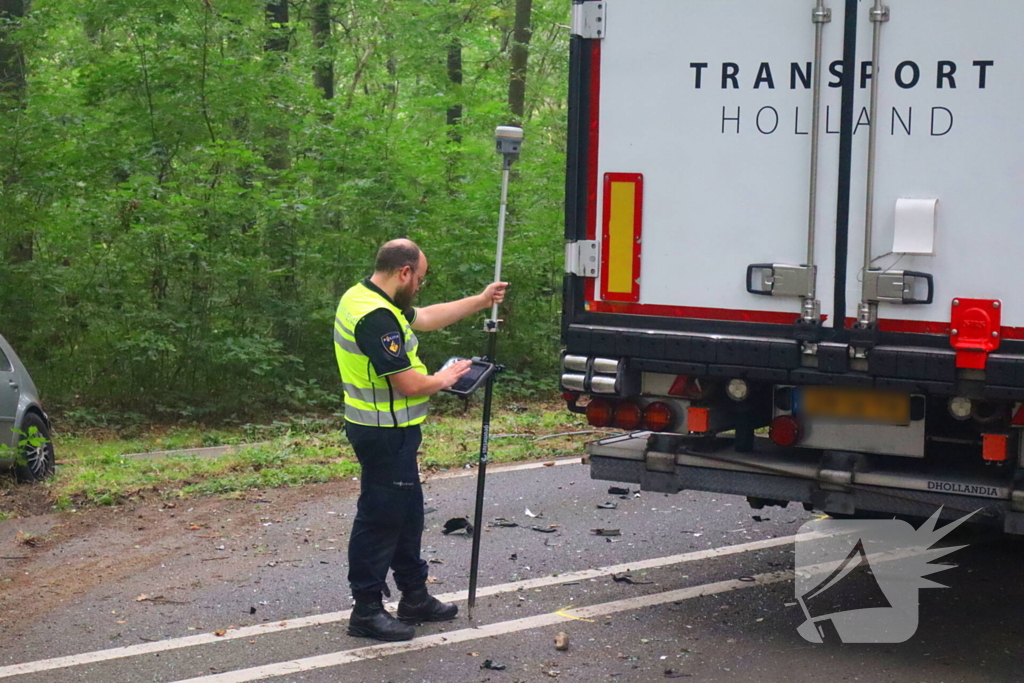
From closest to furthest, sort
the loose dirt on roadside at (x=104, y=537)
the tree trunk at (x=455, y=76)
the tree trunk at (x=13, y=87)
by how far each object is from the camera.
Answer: the loose dirt on roadside at (x=104, y=537), the tree trunk at (x=13, y=87), the tree trunk at (x=455, y=76)

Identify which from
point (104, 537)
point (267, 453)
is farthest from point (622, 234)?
point (267, 453)

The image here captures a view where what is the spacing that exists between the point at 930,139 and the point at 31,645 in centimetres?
452

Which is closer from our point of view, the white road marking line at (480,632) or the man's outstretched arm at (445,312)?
the white road marking line at (480,632)

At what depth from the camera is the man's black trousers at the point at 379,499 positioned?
518cm

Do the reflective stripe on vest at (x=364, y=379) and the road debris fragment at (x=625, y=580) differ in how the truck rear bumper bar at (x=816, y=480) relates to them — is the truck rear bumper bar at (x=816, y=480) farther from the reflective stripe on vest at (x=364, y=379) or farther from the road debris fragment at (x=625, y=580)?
the reflective stripe on vest at (x=364, y=379)

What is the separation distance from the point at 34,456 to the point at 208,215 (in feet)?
17.6

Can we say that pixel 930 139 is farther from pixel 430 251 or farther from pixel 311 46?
pixel 311 46

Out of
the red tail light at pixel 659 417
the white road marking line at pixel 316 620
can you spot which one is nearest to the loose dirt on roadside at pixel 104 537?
the white road marking line at pixel 316 620

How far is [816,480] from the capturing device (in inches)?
201

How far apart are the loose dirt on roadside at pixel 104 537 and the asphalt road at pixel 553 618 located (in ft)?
0.51

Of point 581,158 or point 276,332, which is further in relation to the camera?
point 276,332

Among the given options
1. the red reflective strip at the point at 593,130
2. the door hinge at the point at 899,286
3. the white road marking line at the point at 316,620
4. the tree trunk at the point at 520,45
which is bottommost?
Answer: the white road marking line at the point at 316,620

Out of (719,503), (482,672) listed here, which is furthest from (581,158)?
(719,503)

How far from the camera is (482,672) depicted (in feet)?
15.9
